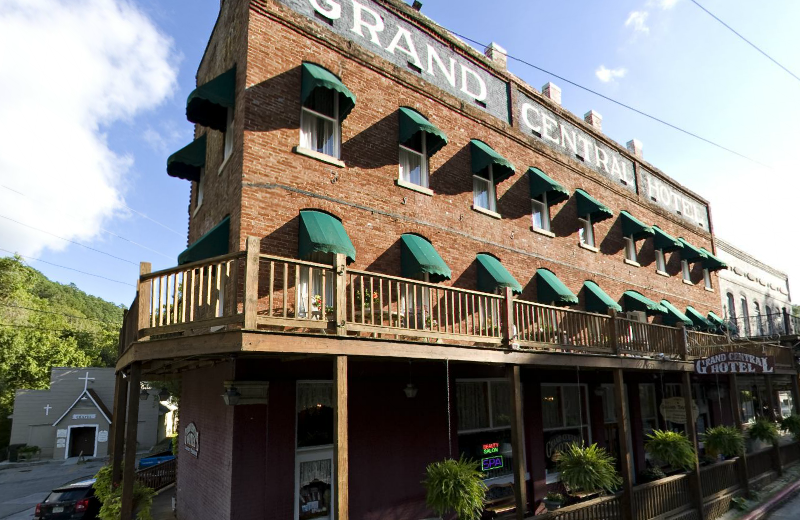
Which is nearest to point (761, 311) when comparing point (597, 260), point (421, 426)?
point (597, 260)

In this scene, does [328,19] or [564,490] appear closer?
[328,19]

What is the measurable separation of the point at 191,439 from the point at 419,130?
8796mm

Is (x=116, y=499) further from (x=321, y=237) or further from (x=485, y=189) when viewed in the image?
(x=485, y=189)

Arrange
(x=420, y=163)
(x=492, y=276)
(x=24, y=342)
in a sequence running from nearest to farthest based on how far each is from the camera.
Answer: (x=492, y=276)
(x=420, y=163)
(x=24, y=342)

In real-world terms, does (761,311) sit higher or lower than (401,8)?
lower

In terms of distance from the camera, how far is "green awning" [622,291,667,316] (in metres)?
17.8

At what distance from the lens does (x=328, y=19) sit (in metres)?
11.6

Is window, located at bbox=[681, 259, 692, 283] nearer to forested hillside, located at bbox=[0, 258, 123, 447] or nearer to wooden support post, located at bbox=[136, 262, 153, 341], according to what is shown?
wooden support post, located at bbox=[136, 262, 153, 341]

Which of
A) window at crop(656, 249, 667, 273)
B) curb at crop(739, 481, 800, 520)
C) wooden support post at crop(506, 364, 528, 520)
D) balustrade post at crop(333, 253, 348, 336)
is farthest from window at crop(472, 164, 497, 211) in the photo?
window at crop(656, 249, 667, 273)

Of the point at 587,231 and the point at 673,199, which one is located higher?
the point at 673,199

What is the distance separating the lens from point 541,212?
16.0 m

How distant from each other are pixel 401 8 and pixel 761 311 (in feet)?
97.1

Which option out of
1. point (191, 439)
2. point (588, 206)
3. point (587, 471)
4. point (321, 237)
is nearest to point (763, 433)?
point (588, 206)

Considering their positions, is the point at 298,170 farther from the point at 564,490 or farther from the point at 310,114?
the point at 564,490
